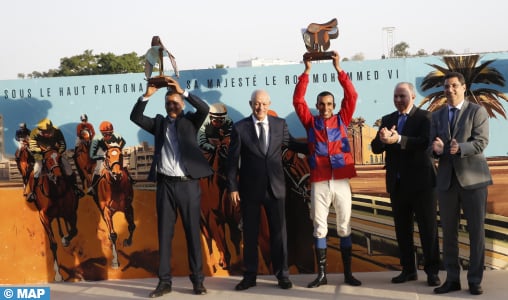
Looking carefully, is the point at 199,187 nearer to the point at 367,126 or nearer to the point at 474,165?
the point at 367,126

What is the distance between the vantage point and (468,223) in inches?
187

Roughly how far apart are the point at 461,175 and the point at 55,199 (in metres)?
3.47

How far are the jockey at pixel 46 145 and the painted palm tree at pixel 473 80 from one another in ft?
10.3

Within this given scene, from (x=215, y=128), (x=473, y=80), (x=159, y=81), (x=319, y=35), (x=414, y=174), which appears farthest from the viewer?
(x=215, y=128)

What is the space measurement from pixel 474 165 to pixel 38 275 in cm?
386

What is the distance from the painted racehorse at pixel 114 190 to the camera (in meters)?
5.75

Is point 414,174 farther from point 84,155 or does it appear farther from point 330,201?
point 84,155

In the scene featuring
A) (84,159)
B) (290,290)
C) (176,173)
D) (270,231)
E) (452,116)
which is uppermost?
(452,116)

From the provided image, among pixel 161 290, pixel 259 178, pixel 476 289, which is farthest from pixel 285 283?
pixel 476 289

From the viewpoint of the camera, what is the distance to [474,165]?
15.4 feet

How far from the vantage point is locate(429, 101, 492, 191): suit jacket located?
15.2ft

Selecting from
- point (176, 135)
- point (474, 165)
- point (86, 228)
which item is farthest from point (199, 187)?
point (474, 165)

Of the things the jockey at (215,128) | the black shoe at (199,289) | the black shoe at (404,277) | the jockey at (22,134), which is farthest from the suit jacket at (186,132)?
the black shoe at (404,277)

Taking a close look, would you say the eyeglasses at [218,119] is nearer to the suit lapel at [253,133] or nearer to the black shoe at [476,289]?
the suit lapel at [253,133]
